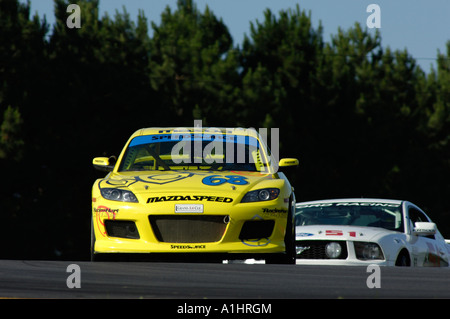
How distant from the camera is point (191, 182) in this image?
883 cm

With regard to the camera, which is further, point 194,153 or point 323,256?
point 323,256

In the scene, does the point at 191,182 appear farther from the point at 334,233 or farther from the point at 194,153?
the point at 334,233

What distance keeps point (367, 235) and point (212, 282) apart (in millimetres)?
5462

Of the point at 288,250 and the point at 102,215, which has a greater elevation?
the point at 102,215

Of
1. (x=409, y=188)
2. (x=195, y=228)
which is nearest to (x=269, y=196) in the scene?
(x=195, y=228)

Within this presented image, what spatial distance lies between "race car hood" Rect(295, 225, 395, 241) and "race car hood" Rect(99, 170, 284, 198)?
6.88 ft

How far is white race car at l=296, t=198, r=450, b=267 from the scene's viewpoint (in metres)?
11.1

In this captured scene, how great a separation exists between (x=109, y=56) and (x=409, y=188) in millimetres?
18918

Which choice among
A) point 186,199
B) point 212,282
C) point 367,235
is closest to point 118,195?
point 186,199

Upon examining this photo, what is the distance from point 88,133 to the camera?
4000cm

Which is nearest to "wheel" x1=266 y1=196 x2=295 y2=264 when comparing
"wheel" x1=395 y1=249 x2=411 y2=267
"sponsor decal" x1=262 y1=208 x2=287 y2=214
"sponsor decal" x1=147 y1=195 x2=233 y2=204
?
"sponsor decal" x1=262 y1=208 x2=287 y2=214

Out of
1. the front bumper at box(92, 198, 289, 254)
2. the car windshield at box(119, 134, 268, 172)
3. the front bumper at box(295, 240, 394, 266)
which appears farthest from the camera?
the front bumper at box(295, 240, 394, 266)

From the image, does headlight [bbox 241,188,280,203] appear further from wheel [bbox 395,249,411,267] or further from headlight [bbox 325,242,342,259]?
wheel [bbox 395,249,411,267]

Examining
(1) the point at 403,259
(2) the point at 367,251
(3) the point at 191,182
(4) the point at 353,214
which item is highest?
(3) the point at 191,182
